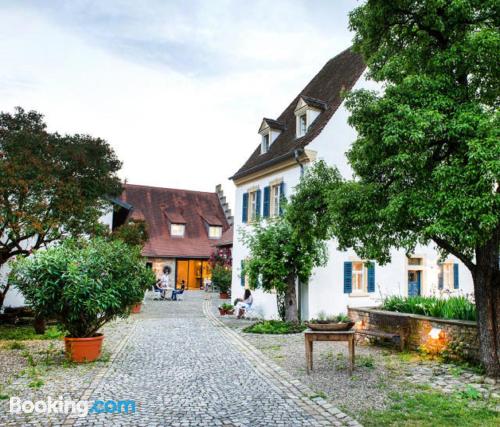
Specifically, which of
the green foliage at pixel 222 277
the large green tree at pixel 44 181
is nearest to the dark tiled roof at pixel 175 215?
the green foliage at pixel 222 277

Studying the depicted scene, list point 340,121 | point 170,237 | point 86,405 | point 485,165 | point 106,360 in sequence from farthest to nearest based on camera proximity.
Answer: point 170,237 < point 340,121 < point 106,360 < point 485,165 < point 86,405

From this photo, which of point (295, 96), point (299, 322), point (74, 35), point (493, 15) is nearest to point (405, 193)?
point (493, 15)

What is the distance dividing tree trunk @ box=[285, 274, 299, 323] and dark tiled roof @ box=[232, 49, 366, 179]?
4.78 metres

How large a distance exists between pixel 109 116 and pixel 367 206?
12113 millimetres

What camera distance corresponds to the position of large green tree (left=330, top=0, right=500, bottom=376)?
6.99m

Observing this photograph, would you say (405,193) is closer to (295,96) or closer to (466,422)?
(466,422)

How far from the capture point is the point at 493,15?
8008 mm

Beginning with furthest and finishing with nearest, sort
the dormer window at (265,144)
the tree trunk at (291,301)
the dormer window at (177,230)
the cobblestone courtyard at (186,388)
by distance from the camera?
the dormer window at (177,230) → the dormer window at (265,144) → the tree trunk at (291,301) → the cobblestone courtyard at (186,388)

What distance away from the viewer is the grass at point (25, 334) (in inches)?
504

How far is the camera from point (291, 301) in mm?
16188

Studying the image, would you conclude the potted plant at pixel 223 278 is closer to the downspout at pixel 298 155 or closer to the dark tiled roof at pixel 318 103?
the dark tiled roof at pixel 318 103

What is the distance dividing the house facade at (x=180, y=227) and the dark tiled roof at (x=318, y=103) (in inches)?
592

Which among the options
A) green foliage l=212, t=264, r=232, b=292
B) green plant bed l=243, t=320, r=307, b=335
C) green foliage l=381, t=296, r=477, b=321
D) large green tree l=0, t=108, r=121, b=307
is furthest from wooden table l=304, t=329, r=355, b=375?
green foliage l=212, t=264, r=232, b=292

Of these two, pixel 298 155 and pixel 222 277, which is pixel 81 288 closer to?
pixel 298 155
